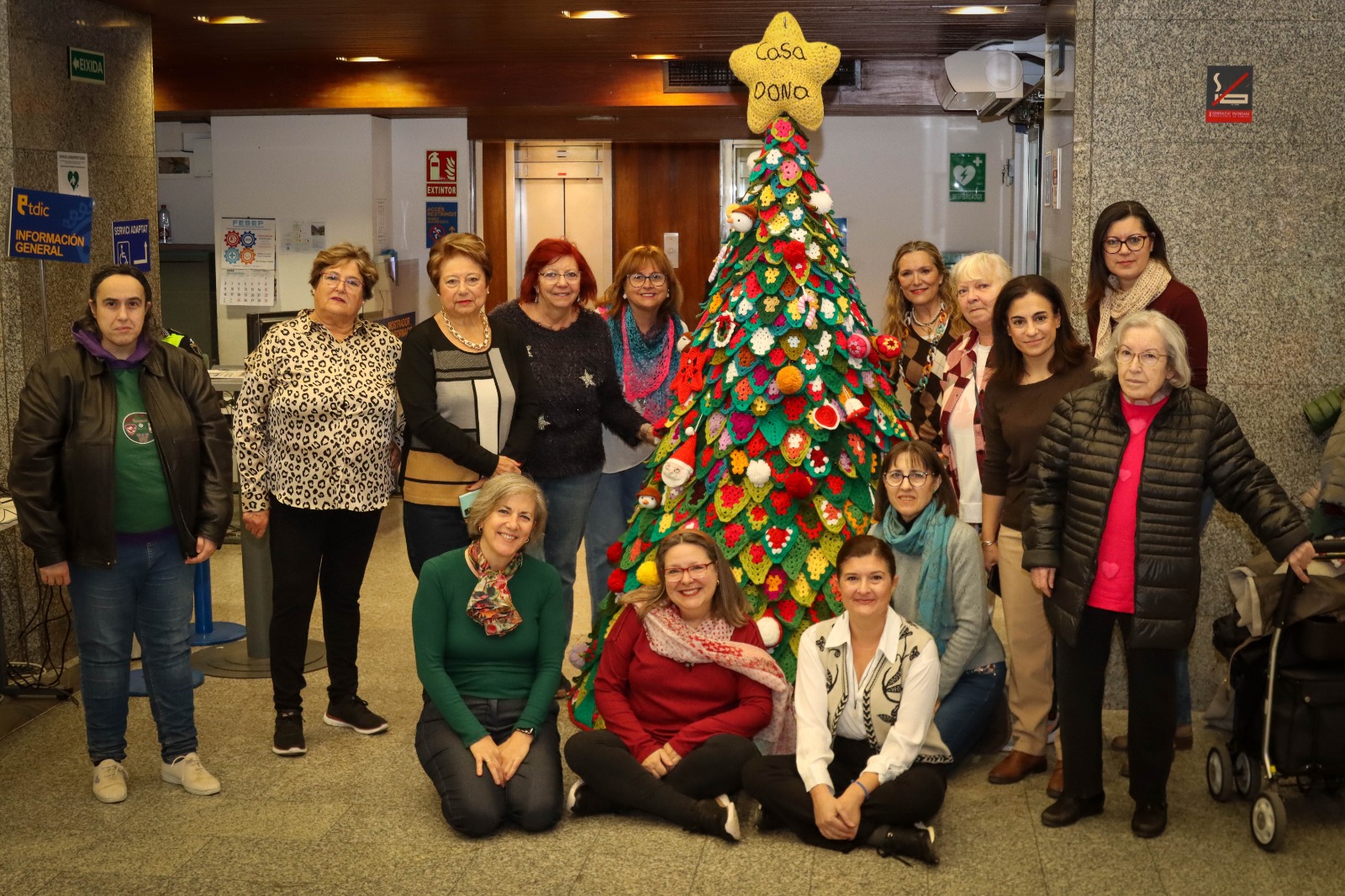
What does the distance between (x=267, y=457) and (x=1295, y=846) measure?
119 inches

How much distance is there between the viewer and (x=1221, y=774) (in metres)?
3.83

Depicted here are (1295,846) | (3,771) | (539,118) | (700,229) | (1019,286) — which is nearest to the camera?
(1295,846)

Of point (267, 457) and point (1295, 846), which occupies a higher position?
point (267, 457)

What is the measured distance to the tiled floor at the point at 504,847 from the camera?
3377 mm

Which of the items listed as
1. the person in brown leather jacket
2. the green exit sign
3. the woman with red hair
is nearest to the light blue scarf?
the woman with red hair

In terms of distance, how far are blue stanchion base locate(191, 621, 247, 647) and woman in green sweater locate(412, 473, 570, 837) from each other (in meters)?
1.93

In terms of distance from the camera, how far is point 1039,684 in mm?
4051

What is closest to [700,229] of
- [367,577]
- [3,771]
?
[367,577]

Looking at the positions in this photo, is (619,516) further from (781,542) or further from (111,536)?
(111,536)

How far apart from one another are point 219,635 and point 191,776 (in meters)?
1.71

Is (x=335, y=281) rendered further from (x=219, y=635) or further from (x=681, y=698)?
(x=219, y=635)

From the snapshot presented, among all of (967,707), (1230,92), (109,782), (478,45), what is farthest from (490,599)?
(478,45)

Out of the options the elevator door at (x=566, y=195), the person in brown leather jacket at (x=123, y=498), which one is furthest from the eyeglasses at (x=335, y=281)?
the elevator door at (x=566, y=195)

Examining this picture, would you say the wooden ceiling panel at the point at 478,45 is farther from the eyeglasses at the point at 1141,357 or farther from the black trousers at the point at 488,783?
the black trousers at the point at 488,783
